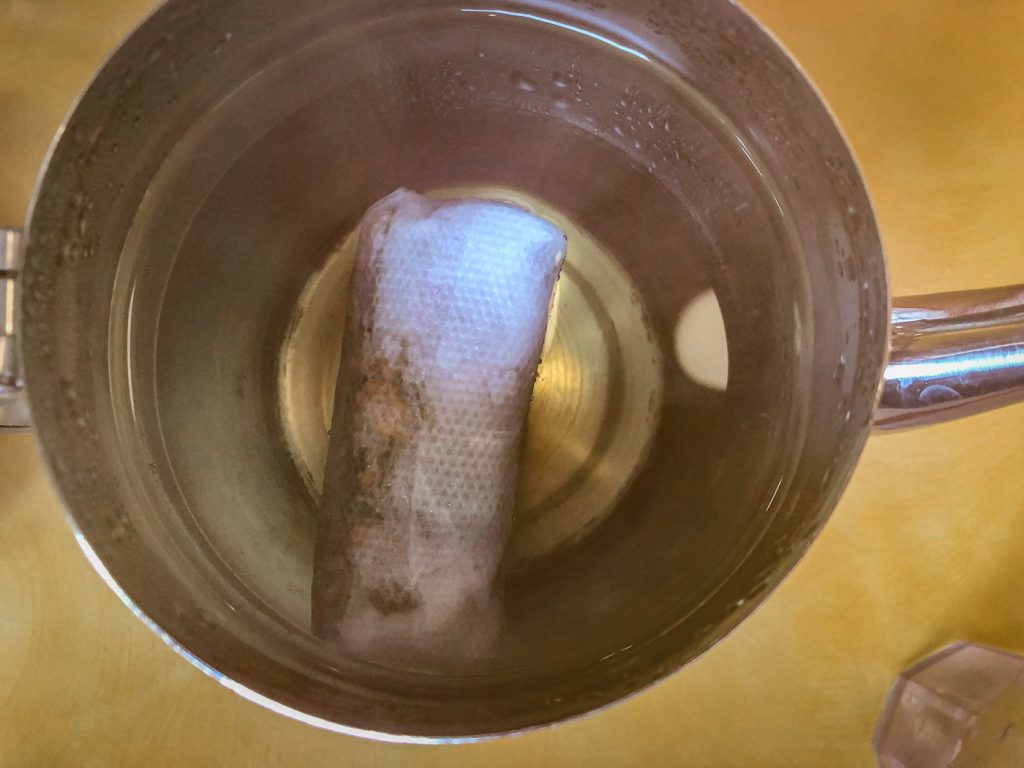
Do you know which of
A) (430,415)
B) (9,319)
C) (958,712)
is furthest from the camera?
(958,712)

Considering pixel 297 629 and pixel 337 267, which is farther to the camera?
pixel 337 267

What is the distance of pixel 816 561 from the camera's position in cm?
63

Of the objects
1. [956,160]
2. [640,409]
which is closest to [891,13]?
[956,160]

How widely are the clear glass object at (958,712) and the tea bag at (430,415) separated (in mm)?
382

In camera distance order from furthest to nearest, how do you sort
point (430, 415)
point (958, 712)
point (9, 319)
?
1. point (958, 712)
2. point (430, 415)
3. point (9, 319)

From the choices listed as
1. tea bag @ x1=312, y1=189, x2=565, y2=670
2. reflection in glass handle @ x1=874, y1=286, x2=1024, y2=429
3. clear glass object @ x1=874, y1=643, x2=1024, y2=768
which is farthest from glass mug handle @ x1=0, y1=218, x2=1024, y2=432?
clear glass object @ x1=874, y1=643, x2=1024, y2=768

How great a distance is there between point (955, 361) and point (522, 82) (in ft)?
1.15

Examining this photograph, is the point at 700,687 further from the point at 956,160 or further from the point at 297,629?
the point at 956,160

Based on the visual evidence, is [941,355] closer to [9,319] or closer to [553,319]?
[553,319]

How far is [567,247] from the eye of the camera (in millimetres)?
Answer: 611

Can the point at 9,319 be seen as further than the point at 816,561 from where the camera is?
No

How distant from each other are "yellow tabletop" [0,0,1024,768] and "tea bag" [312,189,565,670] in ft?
0.53

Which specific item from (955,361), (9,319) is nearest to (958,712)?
(955,361)

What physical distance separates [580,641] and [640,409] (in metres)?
0.19
